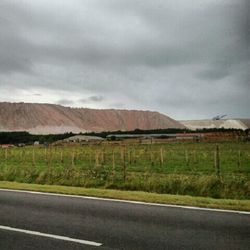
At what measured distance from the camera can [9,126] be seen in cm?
16600

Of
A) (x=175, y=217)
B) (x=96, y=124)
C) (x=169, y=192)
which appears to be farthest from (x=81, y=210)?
(x=96, y=124)

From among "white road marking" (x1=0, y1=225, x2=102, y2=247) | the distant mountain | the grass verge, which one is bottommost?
"white road marking" (x1=0, y1=225, x2=102, y2=247)

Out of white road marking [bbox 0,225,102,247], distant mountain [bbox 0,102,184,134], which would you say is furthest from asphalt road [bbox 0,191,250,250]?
distant mountain [bbox 0,102,184,134]

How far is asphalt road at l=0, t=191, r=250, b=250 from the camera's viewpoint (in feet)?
21.2

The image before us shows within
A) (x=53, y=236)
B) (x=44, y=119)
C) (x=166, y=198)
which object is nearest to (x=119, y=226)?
(x=53, y=236)

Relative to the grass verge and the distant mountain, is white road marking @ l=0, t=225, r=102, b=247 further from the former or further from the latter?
the distant mountain

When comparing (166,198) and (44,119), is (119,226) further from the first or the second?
(44,119)

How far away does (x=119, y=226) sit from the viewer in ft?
25.4

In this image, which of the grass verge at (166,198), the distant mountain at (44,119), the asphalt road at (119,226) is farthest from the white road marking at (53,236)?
the distant mountain at (44,119)

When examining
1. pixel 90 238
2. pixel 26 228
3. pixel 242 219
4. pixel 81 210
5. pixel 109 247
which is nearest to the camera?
pixel 109 247

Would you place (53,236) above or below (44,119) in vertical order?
below

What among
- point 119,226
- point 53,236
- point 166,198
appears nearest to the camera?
point 53,236

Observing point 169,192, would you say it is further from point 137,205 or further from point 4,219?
point 4,219

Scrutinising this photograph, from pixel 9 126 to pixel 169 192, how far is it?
6371 inches
